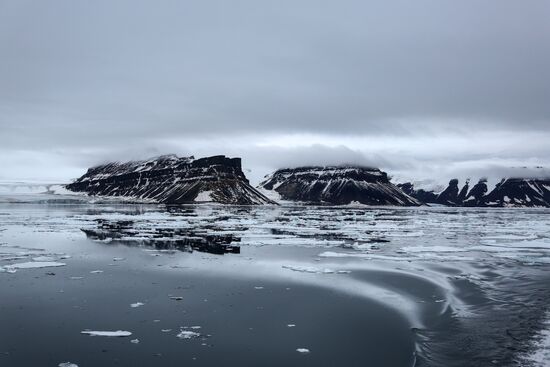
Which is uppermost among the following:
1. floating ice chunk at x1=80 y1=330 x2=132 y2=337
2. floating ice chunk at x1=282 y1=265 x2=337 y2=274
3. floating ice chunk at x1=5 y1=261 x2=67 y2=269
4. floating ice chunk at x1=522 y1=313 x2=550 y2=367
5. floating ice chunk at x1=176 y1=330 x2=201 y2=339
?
floating ice chunk at x1=5 y1=261 x2=67 y2=269

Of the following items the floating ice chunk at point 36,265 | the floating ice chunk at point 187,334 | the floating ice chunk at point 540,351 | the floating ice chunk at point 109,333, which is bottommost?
the floating ice chunk at point 540,351

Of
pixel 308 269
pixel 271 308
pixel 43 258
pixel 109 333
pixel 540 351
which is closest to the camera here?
pixel 540 351

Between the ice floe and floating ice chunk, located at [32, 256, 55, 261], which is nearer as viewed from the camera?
the ice floe

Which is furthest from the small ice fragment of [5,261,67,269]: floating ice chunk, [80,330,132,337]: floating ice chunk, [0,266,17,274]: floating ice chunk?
[80,330,132,337]: floating ice chunk

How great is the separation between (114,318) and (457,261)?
74.3 ft

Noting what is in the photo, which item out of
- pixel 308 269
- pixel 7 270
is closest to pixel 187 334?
pixel 308 269

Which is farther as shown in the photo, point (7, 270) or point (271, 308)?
point (7, 270)

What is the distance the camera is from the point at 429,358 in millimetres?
12281

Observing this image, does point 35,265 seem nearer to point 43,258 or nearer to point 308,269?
point 43,258

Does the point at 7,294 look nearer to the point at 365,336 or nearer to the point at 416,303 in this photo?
the point at 365,336

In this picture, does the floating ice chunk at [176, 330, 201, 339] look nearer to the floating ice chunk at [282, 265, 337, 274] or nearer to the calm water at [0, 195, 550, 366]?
the calm water at [0, 195, 550, 366]

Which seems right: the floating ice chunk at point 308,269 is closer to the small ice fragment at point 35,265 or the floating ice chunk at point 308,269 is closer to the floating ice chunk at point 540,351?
the floating ice chunk at point 540,351

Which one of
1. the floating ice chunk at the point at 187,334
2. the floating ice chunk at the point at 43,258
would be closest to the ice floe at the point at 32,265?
the floating ice chunk at the point at 43,258

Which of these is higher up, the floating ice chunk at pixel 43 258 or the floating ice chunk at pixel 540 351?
the floating ice chunk at pixel 43 258
